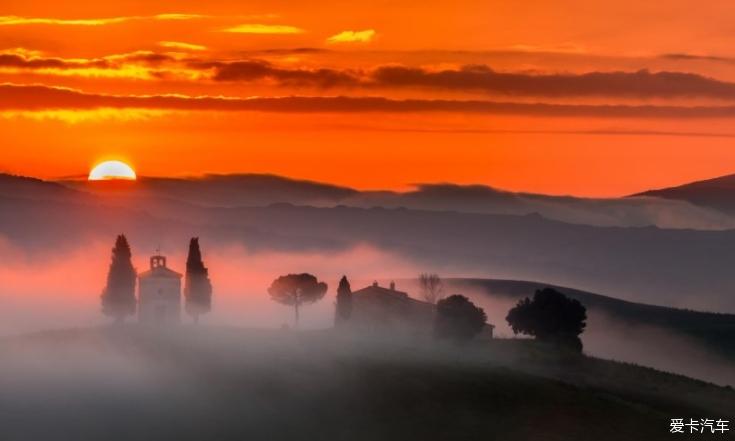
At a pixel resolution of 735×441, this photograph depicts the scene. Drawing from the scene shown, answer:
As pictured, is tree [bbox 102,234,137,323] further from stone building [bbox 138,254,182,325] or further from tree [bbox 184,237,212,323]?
tree [bbox 184,237,212,323]

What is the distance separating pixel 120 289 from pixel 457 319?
130 ft

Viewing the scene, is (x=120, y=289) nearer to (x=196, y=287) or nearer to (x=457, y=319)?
(x=196, y=287)

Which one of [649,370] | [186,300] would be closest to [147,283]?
[186,300]

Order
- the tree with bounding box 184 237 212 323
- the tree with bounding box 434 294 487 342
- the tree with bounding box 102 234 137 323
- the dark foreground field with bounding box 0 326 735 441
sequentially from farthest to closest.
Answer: the tree with bounding box 434 294 487 342 → the tree with bounding box 184 237 212 323 → the tree with bounding box 102 234 137 323 → the dark foreground field with bounding box 0 326 735 441

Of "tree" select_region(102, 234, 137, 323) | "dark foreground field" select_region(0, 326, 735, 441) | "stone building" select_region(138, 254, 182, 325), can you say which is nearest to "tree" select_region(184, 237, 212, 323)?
"stone building" select_region(138, 254, 182, 325)

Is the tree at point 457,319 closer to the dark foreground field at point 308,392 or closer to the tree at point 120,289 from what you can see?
the dark foreground field at point 308,392

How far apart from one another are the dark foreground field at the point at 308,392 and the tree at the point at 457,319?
190 inches

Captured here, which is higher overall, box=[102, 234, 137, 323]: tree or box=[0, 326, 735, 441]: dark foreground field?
box=[102, 234, 137, 323]: tree

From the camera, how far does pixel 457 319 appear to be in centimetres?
19675

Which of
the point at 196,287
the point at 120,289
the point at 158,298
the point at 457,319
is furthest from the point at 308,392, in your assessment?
the point at 457,319

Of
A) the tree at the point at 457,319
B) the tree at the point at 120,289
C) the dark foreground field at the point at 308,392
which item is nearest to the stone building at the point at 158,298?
the tree at the point at 120,289

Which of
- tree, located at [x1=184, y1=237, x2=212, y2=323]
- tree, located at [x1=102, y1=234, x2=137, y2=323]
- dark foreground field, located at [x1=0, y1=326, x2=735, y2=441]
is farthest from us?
tree, located at [x1=184, y1=237, x2=212, y2=323]

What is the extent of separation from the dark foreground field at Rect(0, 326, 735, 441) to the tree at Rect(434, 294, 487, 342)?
482 centimetres

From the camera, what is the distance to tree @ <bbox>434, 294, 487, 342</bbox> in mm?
196250
